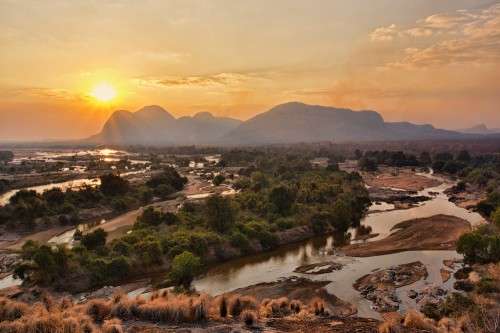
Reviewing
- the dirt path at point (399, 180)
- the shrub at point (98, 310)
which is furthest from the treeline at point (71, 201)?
the dirt path at point (399, 180)

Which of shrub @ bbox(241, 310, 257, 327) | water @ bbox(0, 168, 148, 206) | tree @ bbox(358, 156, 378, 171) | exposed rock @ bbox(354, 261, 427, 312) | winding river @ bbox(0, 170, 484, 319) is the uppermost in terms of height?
shrub @ bbox(241, 310, 257, 327)

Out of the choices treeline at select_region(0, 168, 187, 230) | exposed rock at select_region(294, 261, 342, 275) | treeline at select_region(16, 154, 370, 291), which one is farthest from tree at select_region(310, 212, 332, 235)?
treeline at select_region(0, 168, 187, 230)

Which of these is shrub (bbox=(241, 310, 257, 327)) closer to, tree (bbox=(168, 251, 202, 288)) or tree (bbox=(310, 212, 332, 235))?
tree (bbox=(168, 251, 202, 288))

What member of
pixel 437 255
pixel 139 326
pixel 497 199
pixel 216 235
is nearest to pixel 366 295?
pixel 437 255

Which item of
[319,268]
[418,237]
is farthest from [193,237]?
[418,237]

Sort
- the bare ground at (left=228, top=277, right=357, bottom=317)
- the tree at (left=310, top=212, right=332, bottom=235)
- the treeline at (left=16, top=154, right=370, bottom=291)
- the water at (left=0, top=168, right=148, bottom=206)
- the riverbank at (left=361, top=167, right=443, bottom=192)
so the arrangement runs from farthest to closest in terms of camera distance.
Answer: the riverbank at (left=361, top=167, right=443, bottom=192), the water at (left=0, top=168, right=148, bottom=206), the tree at (left=310, top=212, right=332, bottom=235), the treeline at (left=16, top=154, right=370, bottom=291), the bare ground at (left=228, top=277, right=357, bottom=317)

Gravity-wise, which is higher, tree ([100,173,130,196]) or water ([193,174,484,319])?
tree ([100,173,130,196])

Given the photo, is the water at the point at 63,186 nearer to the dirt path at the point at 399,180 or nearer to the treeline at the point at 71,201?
the treeline at the point at 71,201
